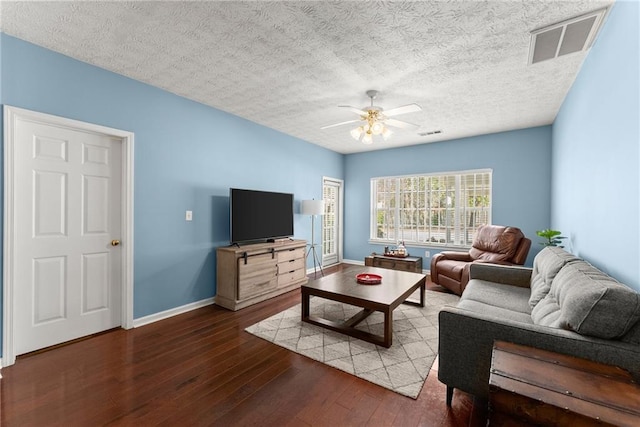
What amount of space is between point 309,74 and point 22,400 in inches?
132

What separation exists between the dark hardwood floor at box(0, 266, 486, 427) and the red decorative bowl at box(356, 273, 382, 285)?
1098 mm

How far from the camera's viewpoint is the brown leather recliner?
3.92 meters

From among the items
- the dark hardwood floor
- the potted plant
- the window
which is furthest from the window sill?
the dark hardwood floor

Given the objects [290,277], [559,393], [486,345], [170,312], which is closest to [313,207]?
[290,277]

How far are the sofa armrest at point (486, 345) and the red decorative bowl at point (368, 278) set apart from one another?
1373 millimetres

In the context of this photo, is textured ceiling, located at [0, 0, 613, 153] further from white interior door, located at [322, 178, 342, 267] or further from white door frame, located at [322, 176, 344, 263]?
white door frame, located at [322, 176, 344, 263]

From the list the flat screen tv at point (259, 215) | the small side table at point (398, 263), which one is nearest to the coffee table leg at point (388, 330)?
the flat screen tv at point (259, 215)

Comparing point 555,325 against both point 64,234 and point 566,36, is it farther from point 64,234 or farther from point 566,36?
point 64,234

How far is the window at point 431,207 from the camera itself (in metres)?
5.16

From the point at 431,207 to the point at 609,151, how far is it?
12.0 feet

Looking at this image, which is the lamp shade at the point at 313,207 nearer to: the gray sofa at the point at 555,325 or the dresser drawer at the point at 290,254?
the dresser drawer at the point at 290,254

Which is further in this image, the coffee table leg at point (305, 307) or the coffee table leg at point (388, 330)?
the coffee table leg at point (305, 307)

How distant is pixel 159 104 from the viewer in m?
3.21

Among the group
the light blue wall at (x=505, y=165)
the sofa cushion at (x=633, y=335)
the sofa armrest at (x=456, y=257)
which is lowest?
the sofa armrest at (x=456, y=257)
